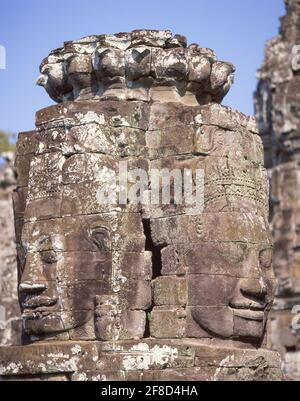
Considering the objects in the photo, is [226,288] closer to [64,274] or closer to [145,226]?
[145,226]

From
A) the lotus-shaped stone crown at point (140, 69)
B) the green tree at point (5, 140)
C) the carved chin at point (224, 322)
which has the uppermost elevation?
the green tree at point (5, 140)

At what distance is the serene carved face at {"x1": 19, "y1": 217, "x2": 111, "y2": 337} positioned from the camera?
16.2m

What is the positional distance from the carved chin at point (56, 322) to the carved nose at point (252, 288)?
5.41 feet

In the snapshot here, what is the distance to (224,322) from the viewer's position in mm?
16000

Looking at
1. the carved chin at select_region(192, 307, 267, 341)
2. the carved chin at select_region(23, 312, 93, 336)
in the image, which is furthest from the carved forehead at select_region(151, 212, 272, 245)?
the carved chin at select_region(23, 312, 93, 336)

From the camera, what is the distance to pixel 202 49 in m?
17.0

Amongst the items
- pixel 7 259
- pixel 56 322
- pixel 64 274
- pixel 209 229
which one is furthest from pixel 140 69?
pixel 7 259

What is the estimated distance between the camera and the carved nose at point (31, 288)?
53.8 feet

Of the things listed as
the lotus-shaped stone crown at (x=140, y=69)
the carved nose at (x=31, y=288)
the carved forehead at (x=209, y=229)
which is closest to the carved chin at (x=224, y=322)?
the carved forehead at (x=209, y=229)

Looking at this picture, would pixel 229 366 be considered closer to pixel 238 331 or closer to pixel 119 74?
pixel 238 331

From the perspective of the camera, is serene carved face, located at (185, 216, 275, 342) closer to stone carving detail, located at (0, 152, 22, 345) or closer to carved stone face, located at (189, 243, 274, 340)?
carved stone face, located at (189, 243, 274, 340)

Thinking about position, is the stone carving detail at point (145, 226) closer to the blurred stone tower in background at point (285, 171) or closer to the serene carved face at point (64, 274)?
the serene carved face at point (64, 274)
